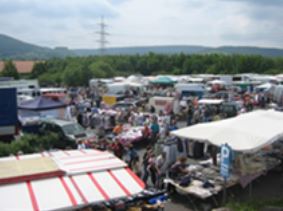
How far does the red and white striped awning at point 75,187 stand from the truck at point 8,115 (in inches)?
327

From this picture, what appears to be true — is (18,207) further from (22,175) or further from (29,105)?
(29,105)

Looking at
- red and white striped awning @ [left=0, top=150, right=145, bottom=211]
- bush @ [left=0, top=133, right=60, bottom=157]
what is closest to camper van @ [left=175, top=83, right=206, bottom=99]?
bush @ [left=0, top=133, right=60, bottom=157]

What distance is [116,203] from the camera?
7.58 meters

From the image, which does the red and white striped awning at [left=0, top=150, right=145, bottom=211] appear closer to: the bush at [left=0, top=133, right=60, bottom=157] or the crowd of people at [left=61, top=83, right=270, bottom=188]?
the crowd of people at [left=61, top=83, right=270, bottom=188]

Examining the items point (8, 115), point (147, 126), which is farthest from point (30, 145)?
point (147, 126)

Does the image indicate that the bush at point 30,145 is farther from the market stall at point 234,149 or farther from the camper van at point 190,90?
the camper van at point 190,90

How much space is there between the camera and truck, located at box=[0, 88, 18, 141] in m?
14.1

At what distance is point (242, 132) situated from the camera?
1022 centimetres

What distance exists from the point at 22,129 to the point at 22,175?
1140 cm

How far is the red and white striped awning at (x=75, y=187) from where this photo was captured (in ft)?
17.0

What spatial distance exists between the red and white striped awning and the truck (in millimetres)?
8303

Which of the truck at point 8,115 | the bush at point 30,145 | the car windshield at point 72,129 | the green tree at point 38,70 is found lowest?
the green tree at point 38,70

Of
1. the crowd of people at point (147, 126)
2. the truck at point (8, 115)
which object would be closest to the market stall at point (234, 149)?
the crowd of people at point (147, 126)

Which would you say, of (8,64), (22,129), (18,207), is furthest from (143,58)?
(18,207)
